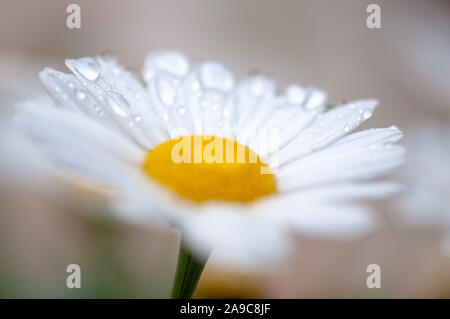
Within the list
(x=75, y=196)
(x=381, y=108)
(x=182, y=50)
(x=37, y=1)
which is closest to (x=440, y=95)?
(x=381, y=108)

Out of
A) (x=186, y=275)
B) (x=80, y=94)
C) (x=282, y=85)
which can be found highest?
(x=282, y=85)

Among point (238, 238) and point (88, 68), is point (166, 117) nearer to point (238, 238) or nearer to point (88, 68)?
point (88, 68)

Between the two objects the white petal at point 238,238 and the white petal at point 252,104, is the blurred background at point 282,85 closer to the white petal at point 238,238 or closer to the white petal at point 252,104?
the white petal at point 238,238

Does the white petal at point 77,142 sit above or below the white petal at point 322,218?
above

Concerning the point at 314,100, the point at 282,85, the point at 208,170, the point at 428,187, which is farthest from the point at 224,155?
the point at 282,85

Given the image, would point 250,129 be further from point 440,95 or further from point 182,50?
point 182,50

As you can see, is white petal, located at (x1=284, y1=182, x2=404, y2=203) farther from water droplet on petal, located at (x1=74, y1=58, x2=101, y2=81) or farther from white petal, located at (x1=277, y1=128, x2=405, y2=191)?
water droplet on petal, located at (x1=74, y1=58, x2=101, y2=81)

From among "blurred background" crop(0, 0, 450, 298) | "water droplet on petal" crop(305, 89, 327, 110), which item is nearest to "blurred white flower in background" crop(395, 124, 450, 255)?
"blurred background" crop(0, 0, 450, 298)

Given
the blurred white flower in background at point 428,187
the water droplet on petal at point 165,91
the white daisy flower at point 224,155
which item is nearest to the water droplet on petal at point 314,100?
the white daisy flower at point 224,155
